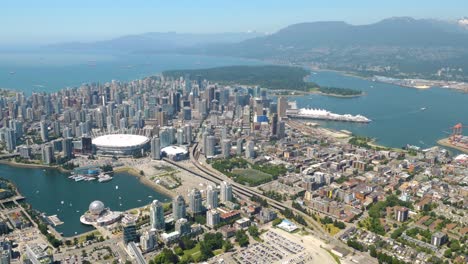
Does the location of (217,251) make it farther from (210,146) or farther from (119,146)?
(119,146)

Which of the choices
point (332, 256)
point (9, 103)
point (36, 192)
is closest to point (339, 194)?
point (332, 256)

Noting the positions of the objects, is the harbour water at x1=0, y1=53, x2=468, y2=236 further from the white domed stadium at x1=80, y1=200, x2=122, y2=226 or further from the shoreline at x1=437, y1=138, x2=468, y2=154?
the shoreline at x1=437, y1=138, x2=468, y2=154

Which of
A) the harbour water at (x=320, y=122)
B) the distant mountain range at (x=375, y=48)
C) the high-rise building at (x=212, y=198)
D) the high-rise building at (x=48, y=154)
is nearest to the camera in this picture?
the high-rise building at (x=212, y=198)

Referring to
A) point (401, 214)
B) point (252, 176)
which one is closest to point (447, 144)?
point (401, 214)

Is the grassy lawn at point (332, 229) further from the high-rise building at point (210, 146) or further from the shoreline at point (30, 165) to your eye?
the shoreline at point (30, 165)

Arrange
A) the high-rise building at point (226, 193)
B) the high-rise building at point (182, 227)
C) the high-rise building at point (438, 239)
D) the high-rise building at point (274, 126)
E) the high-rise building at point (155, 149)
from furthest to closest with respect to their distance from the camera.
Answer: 1. the high-rise building at point (274, 126)
2. the high-rise building at point (155, 149)
3. the high-rise building at point (226, 193)
4. the high-rise building at point (182, 227)
5. the high-rise building at point (438, 239)

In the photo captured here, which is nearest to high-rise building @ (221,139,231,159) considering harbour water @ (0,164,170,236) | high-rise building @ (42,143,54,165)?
harbour water @ (0,164,170,236)

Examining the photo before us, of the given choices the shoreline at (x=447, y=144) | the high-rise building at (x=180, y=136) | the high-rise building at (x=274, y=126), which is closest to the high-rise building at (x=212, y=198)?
the high-rise building at (x=180, y=136)
